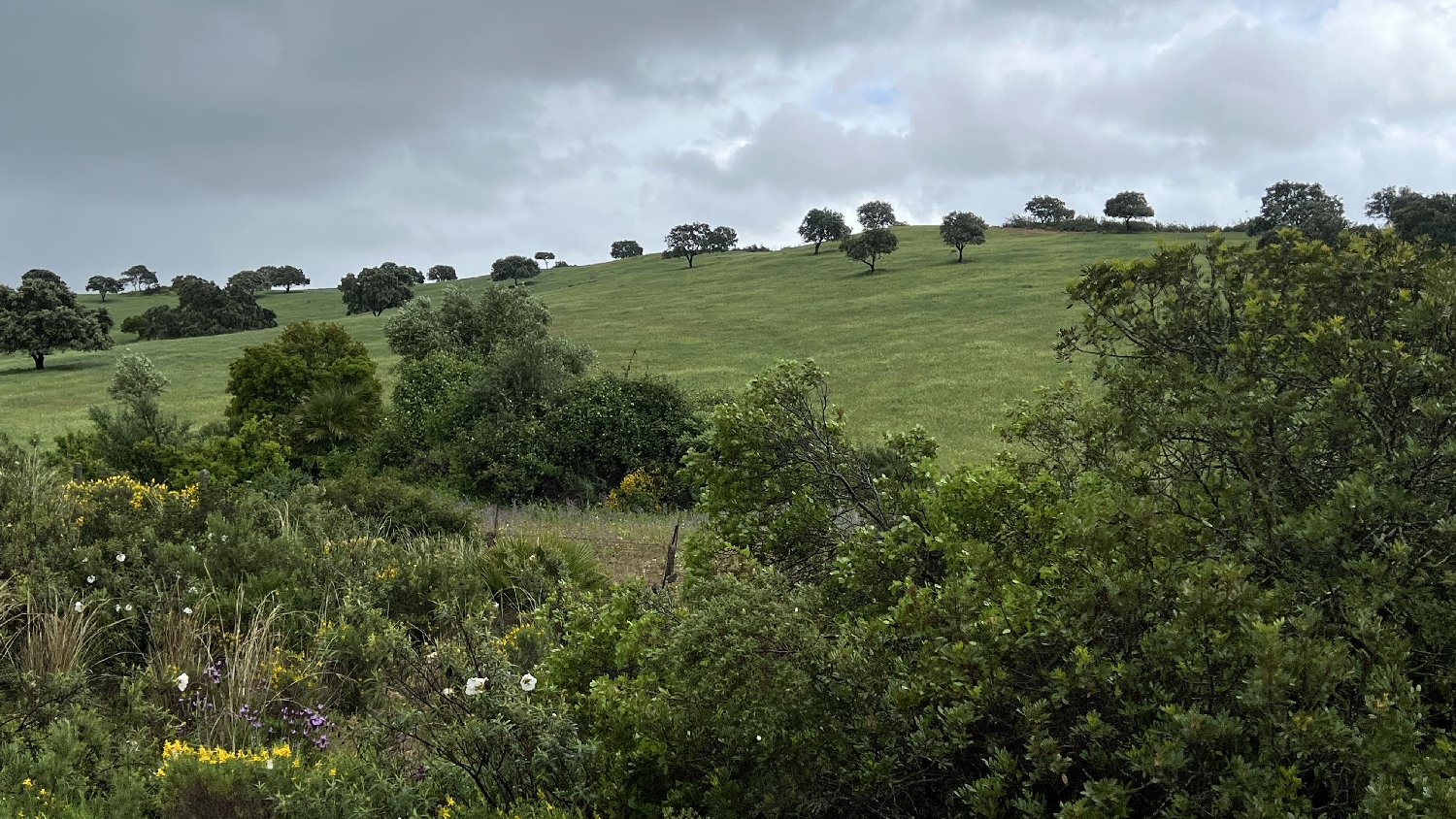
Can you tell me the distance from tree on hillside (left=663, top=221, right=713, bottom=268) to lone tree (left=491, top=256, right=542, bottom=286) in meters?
16.1

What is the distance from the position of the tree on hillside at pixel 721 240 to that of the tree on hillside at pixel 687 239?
0.36 metres

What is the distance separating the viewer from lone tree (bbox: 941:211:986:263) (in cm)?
6575

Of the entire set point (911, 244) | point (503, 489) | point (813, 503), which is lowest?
point (503, 489)

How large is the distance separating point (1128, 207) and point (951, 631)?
82.0 m

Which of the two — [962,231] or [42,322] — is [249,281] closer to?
[42,322]

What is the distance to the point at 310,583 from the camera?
8.05 metres

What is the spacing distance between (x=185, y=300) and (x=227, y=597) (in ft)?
271

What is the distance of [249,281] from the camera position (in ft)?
281

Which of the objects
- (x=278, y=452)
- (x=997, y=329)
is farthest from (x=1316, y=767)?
(x=997, y=329)

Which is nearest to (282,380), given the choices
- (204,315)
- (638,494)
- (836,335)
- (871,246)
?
(638,494)

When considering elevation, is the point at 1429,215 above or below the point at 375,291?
below

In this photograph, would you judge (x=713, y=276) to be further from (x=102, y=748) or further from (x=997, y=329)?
(x=102, y=748)

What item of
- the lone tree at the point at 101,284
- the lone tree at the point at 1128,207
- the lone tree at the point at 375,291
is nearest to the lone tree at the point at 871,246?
the lone tree at the point at 1128,207

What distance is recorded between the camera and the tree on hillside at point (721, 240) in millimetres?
96188
